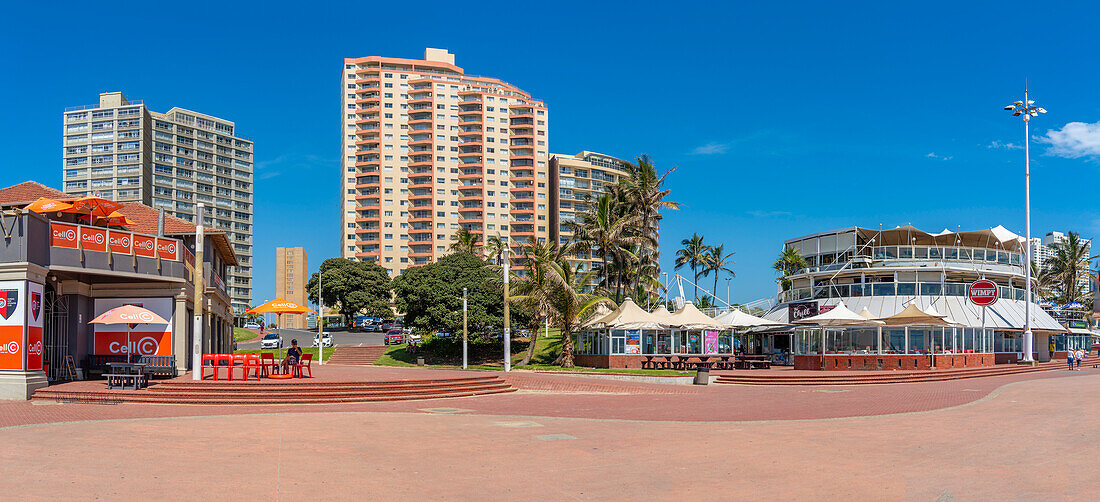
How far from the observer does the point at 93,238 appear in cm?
2144

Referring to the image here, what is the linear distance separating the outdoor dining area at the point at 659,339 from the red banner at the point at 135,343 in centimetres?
1989

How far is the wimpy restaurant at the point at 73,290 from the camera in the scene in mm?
19141

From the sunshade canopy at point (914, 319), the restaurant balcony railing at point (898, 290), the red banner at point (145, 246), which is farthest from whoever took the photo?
the restaurant balcony railing at point (898, 290)

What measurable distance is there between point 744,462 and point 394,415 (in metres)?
8.70

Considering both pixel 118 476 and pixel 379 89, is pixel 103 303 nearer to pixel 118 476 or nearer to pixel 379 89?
pixel 118 476

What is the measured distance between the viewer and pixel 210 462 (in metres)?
9.90

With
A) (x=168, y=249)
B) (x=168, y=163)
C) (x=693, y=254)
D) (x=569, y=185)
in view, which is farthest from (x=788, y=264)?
(x=168, y=163)

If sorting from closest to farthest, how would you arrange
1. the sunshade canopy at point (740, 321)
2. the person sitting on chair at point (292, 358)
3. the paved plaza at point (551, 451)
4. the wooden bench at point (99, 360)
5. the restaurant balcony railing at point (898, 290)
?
the paved plaza at point (551, 451) → the person sitting on chair at point (292, 358) → the wooden bench at point (99, 360) → the sunshade canopy at point (740, 321) → the restaurant balcony railing at point (898, 290)

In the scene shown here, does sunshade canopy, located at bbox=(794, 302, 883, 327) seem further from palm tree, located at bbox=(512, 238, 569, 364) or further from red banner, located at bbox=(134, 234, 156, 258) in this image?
red banner, located at bbox=(134, 234, 156, 258)

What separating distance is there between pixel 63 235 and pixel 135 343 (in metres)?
4.61

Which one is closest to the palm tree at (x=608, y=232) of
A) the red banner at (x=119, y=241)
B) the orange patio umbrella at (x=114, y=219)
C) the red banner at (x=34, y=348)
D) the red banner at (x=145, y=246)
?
the orange patio umbrella at (x=114, y=219)

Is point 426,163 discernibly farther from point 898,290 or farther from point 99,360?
point 99,360

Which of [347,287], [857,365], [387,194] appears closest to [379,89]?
[387,194]

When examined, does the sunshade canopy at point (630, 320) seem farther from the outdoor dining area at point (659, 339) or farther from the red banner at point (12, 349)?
the red banner at point (12, 349)
